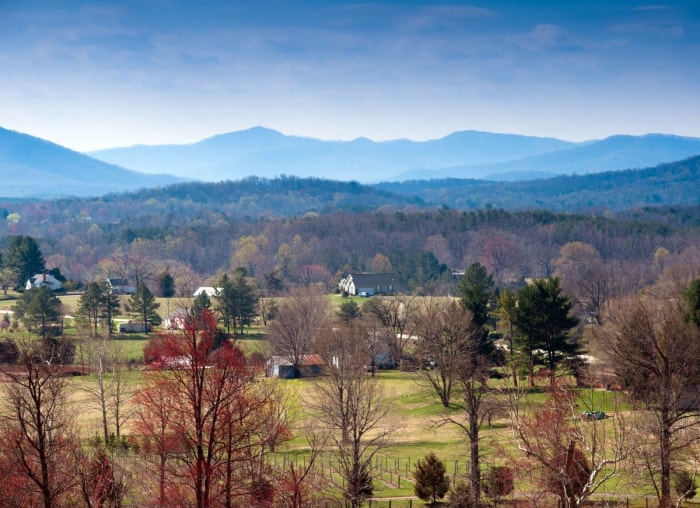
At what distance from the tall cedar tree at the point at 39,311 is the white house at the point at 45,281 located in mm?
20509

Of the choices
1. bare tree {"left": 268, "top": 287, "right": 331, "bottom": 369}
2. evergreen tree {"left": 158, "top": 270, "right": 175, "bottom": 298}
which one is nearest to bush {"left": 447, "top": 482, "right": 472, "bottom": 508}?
bare tree {"left": 268, "top": 287, "right": 331, "bottom": 369}

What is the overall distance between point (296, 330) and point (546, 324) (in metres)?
16.0

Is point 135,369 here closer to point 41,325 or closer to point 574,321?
point 41,325

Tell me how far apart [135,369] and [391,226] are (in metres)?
94.5

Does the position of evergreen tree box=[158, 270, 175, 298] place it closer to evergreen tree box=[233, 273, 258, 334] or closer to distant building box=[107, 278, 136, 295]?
distant building box=[107, 278, 136, 295]

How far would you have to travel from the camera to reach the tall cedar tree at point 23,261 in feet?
275

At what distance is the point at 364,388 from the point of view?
34656 mm

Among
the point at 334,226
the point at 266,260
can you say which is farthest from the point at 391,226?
the point at 266,260

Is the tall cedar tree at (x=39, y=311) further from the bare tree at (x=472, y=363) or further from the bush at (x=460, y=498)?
the bush at (x=460, y=498)

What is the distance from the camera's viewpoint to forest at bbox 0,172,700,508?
1758 centimetres

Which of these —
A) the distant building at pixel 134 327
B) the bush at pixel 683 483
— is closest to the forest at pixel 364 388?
the bush at pixel 683 483

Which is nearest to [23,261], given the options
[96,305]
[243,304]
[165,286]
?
[165,286]

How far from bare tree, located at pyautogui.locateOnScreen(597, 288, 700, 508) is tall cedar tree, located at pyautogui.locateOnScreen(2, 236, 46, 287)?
61.9 metres

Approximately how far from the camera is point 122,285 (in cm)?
9088
